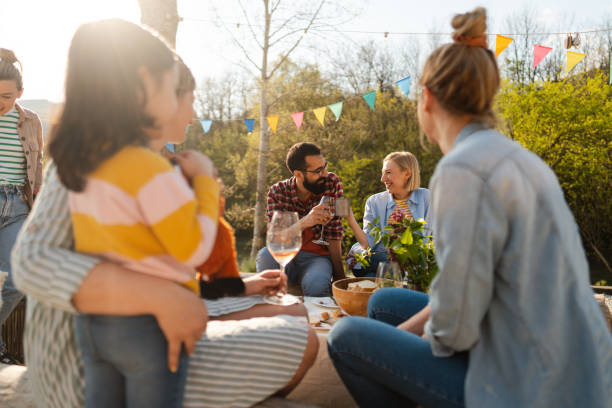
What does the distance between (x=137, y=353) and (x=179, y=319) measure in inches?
4.0

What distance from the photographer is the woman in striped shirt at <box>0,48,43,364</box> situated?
2467 mm

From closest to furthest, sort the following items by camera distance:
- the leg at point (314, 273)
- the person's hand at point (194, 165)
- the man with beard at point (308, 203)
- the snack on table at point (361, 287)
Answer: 1. the person's hand at point (194, 165)
2. the snack on table at point (361, 287)
3. the leg at point (314, 273)
4. the man with beard at point (308, 203)

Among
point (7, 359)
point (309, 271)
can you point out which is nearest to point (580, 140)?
point (309, 271)

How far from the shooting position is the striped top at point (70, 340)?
2.98 feet

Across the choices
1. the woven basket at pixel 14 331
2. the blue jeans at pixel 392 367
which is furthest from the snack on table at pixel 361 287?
the woven basket at pixel 14 331

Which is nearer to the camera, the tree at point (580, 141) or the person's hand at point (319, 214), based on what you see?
the person's hand at point (319, 214)

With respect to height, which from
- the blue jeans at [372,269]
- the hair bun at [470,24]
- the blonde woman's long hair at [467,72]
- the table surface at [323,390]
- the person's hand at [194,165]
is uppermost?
the hair bun at [470,24]

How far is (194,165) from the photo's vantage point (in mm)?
977

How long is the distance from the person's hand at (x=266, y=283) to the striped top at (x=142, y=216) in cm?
62

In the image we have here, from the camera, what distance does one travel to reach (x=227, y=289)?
1.27m

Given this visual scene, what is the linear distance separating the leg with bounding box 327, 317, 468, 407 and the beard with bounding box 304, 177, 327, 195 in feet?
6.86

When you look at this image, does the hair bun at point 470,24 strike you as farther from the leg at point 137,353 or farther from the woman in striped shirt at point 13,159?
the woman in striped shirt at point 13,159

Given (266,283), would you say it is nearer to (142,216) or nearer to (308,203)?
(142,216)

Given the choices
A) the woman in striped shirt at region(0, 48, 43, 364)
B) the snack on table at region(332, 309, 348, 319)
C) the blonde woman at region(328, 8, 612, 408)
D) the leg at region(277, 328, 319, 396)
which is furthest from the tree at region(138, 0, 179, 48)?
the blonde woman at region(328, 8, 612, 408)
